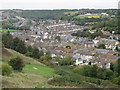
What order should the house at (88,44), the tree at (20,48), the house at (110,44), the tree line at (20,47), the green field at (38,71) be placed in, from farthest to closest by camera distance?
the house at (88,44), the house at (110,44), the tree at (20,48), the tree line at (20,47), the green field at (38,71)

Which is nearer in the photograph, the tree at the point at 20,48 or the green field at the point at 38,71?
the green field at the point at 38,71

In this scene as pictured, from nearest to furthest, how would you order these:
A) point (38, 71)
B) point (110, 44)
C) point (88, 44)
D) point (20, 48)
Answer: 1. point (38, 71)
2. point (20, 48)
3. point (110, 44)
4. point (88, 44)

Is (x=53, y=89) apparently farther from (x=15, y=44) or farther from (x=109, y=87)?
(x=15, y=44)

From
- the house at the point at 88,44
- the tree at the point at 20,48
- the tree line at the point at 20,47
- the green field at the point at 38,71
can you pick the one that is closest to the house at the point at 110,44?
the house at the point at 88,44

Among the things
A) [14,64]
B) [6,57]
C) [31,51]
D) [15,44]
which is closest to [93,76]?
[14,64]

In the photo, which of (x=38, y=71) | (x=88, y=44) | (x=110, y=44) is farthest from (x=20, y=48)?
(x=110, y=44)

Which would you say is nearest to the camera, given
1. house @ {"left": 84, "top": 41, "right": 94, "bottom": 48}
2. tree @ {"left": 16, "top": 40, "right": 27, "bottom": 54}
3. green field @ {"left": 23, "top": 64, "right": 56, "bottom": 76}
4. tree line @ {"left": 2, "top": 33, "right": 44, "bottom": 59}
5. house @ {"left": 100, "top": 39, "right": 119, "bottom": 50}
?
green field @ {"left": 23, "top": 64, "right": 56, "bottom": 76}

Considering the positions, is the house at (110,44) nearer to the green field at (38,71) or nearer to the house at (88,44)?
the house at (88,44)

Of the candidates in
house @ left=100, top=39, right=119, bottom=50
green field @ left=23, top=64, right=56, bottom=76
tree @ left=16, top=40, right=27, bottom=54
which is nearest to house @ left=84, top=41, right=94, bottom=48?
house @ left=100, top=39, right=119, bottom=50

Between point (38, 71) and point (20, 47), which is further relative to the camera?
point (20, 47)

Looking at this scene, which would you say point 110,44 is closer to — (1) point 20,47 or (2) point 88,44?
(2) point 88,44

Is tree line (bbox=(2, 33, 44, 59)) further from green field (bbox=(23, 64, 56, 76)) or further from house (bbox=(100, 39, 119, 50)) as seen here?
house (bbox=(100, 39, 119, 50))
